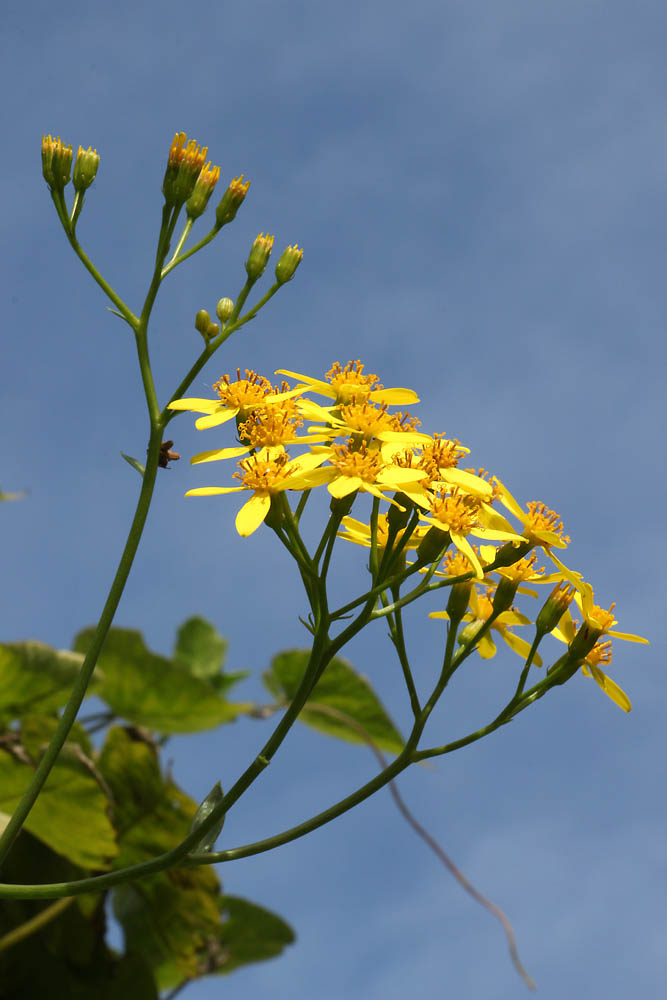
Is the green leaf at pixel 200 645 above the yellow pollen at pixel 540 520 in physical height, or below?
above

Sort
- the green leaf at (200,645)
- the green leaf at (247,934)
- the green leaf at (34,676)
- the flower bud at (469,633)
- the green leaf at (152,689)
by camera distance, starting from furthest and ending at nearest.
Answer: the green leaf at (200,645) < the green leaf at (247,934) < the green leaf at (152,689) < the green leaf at (34,676) < the flower bud at (469,633)

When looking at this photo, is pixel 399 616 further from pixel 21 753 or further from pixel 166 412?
pixel 21 753

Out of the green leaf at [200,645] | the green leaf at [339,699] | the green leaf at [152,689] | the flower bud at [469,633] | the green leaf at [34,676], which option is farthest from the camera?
the green leaf at [200,645]

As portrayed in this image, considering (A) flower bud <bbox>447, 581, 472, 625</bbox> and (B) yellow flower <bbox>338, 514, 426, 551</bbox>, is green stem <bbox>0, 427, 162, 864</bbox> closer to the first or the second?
(B) yellow flower <bbox>338, 514, 426, 551</bbox>

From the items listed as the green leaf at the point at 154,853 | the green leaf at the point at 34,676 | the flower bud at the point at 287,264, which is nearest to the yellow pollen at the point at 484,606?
the flower bud at the point at 287,264

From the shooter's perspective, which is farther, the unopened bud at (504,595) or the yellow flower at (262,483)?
the unopened bud at (504,595)

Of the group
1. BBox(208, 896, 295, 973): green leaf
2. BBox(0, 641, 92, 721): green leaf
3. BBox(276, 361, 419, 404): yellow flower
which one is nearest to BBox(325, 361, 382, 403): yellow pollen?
BBox(276, 361, 419, 404): yellow flower

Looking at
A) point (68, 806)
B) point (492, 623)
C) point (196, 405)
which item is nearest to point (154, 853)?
point (68, 806)

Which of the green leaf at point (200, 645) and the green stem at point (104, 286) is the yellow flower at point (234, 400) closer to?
the green stem at point (104, 286)
